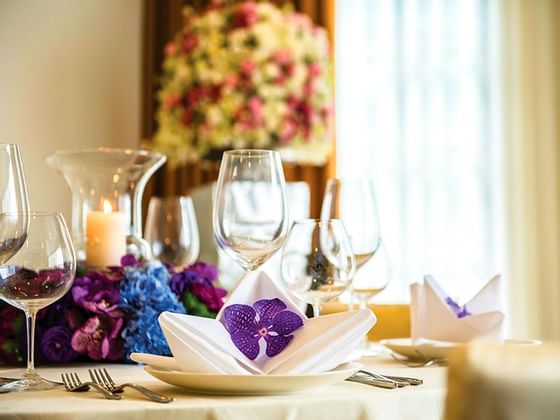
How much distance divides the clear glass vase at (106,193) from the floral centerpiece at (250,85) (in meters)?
1.91

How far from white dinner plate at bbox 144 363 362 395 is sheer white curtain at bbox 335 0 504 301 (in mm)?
3499

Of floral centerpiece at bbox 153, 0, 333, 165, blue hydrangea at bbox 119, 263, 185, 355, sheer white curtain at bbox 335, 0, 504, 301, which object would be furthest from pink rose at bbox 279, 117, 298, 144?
blue hydrangea at bbox 119, 263, 185, 355

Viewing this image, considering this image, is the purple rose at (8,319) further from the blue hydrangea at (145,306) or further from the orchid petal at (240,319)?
the orchid petal at (240,319)

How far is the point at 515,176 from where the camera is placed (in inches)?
172

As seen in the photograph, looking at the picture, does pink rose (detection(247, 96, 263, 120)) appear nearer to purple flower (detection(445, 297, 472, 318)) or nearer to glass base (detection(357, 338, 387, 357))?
glass base (detection(357, 338, 387, 357))

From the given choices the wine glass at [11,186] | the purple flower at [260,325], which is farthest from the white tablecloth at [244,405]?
the wine glass at [11,186]

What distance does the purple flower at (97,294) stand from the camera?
144cm

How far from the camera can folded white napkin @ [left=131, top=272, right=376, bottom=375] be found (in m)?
1.03

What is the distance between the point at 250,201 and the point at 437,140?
3.33 meters

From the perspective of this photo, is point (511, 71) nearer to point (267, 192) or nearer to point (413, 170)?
point (413, 170)

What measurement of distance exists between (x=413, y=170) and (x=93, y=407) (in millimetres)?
3751

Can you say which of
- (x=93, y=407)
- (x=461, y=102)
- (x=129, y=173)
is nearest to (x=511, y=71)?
(x=461, y=102)

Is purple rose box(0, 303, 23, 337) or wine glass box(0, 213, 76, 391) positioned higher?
wine glass box(0, 213, 76, 391)

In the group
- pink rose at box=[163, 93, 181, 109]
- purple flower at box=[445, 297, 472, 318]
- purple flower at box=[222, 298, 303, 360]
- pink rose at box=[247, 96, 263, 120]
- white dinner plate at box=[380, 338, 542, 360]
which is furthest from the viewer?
pink rose at box=[163, 93, 181, 109]
